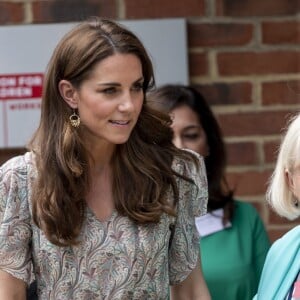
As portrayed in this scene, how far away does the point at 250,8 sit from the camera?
4.07 metres

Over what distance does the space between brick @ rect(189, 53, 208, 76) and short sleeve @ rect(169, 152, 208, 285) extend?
3.96ft

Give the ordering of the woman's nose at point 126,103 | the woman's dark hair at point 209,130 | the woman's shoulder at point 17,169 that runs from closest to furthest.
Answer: the woman's nose at point 126,103
the woman's shoulder at point 17,169
the woman's dark hair at point 209,130

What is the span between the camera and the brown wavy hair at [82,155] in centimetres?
273

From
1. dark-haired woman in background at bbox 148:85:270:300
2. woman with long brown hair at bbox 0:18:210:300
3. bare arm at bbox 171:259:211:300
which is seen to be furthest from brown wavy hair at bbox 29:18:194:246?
dark-haired woman in background at bbox 148:85:270:300

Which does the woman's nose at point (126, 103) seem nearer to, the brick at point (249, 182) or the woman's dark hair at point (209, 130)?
the woman's dark hair at point (209, 130)

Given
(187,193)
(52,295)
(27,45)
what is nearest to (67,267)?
(52,295)

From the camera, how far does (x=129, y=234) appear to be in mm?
2770

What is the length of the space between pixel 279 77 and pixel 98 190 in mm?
1441

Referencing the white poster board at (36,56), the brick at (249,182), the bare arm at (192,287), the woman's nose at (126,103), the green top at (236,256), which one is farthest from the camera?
the brick at (249,182)

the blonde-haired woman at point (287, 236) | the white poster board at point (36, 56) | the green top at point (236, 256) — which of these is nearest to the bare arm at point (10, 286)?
the blonde-haired woman at point (287, 236)

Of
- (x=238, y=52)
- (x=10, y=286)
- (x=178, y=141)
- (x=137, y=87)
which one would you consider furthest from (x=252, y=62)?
(x=10, y=286)

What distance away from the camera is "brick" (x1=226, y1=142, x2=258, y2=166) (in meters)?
4.11

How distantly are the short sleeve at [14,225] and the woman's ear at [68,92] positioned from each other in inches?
8.5

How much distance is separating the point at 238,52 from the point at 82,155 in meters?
1.42
